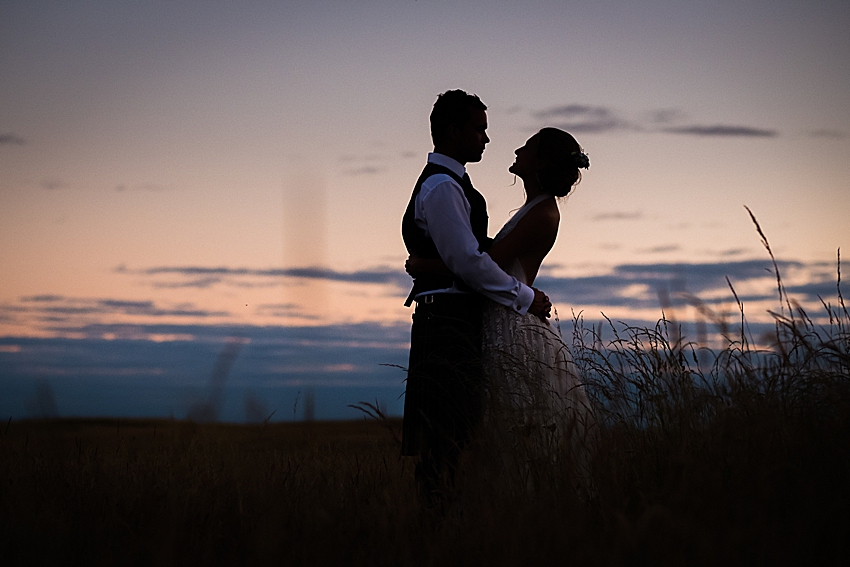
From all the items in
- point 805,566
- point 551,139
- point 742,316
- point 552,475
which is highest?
point 551,139

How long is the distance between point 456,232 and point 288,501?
5.51 feet

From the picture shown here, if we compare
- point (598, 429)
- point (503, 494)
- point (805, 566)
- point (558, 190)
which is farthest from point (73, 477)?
point (805, 566)

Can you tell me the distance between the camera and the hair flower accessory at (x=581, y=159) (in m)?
4.51

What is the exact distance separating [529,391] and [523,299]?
19.1 inches

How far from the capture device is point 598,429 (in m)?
3.91

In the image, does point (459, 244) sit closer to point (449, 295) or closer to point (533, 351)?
point (449, 295)

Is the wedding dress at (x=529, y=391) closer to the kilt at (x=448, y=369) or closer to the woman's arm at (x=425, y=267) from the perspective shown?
the kilt at (x=448, y=369)

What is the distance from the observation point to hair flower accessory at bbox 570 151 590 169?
4.51m

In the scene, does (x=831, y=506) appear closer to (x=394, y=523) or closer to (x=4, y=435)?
(x=394, y=523)

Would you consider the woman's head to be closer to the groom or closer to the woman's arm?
the groom

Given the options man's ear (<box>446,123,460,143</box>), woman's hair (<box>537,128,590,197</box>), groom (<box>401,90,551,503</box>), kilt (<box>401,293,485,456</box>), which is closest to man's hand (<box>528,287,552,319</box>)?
groom (<box>401,90,551,503</box>)

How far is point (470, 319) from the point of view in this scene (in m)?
4.21

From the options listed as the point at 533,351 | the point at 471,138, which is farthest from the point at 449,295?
the point at 471,138

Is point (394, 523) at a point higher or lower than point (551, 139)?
lower
